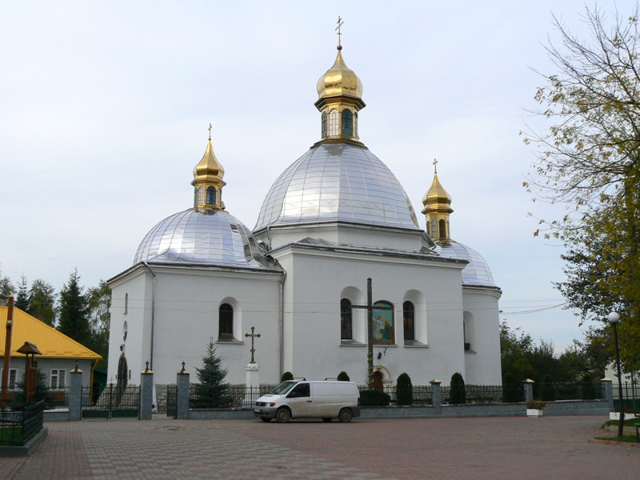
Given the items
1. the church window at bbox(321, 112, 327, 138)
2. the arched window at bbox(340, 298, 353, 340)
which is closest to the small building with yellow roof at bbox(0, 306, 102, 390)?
the arched window at bbox(340, 298, 353, 340)

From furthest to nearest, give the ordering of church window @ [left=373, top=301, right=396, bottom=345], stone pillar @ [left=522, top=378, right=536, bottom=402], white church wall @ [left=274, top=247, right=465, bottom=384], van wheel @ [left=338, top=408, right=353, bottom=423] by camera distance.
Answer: church window @ [left=373, top=301, right=396, bottom=345] → stone pillar @ [left=522, top=378, right=536, bottom=402] → white church wall @ [left=274, top=247, right=465, bottom=384] → van wheel @ [left=338, top=408, right=353, bottom=423]

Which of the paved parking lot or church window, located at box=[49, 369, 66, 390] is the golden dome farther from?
the paved parking lot

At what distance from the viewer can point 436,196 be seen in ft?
123

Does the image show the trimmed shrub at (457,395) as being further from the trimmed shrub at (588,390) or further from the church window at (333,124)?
the church window at (333,124)

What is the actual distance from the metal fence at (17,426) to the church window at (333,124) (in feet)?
75.1

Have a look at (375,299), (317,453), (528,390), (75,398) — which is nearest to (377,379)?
(375,299)

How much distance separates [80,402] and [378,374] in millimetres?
11860

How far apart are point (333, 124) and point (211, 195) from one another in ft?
22.9

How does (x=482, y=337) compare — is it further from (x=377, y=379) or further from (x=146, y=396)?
(x=146, y=396)

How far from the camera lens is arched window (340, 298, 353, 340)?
27094mm

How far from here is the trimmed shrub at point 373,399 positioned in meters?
22.7

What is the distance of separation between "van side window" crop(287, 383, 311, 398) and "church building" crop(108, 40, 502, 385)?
6.23 meters

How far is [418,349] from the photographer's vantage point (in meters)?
27.9

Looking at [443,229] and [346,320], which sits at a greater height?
[443,229]
